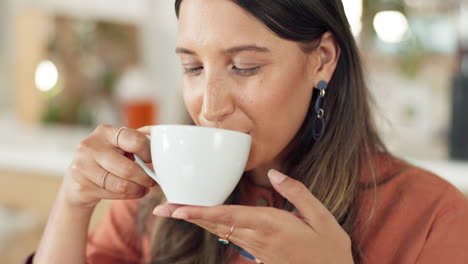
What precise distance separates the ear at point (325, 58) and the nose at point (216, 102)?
0.19 meters

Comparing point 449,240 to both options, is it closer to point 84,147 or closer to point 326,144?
point 326,144

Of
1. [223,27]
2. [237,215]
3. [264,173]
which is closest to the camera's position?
[237,215]

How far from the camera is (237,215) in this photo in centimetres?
70

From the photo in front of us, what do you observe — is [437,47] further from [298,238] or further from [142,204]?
[298,238]

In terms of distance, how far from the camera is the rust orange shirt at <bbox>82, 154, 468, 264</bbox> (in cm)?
95

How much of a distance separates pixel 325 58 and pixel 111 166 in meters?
0.43

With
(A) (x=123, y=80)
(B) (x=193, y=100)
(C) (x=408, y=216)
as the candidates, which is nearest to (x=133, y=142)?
(B) (x=193, y=100)

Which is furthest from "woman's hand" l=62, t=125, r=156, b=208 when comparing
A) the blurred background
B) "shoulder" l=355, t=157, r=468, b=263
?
the blurred background

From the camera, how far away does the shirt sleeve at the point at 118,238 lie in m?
1.25

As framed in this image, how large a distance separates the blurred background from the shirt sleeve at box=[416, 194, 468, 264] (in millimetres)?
983

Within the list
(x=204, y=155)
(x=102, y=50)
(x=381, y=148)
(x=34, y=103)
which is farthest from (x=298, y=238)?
(x=34, y=103)

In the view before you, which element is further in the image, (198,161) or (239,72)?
(239,72)

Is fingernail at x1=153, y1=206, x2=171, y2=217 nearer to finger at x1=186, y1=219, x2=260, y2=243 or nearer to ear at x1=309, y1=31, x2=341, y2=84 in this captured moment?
finger at x1=186, y1=219, x2=260, y2=243

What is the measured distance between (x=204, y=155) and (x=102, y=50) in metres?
2.28
